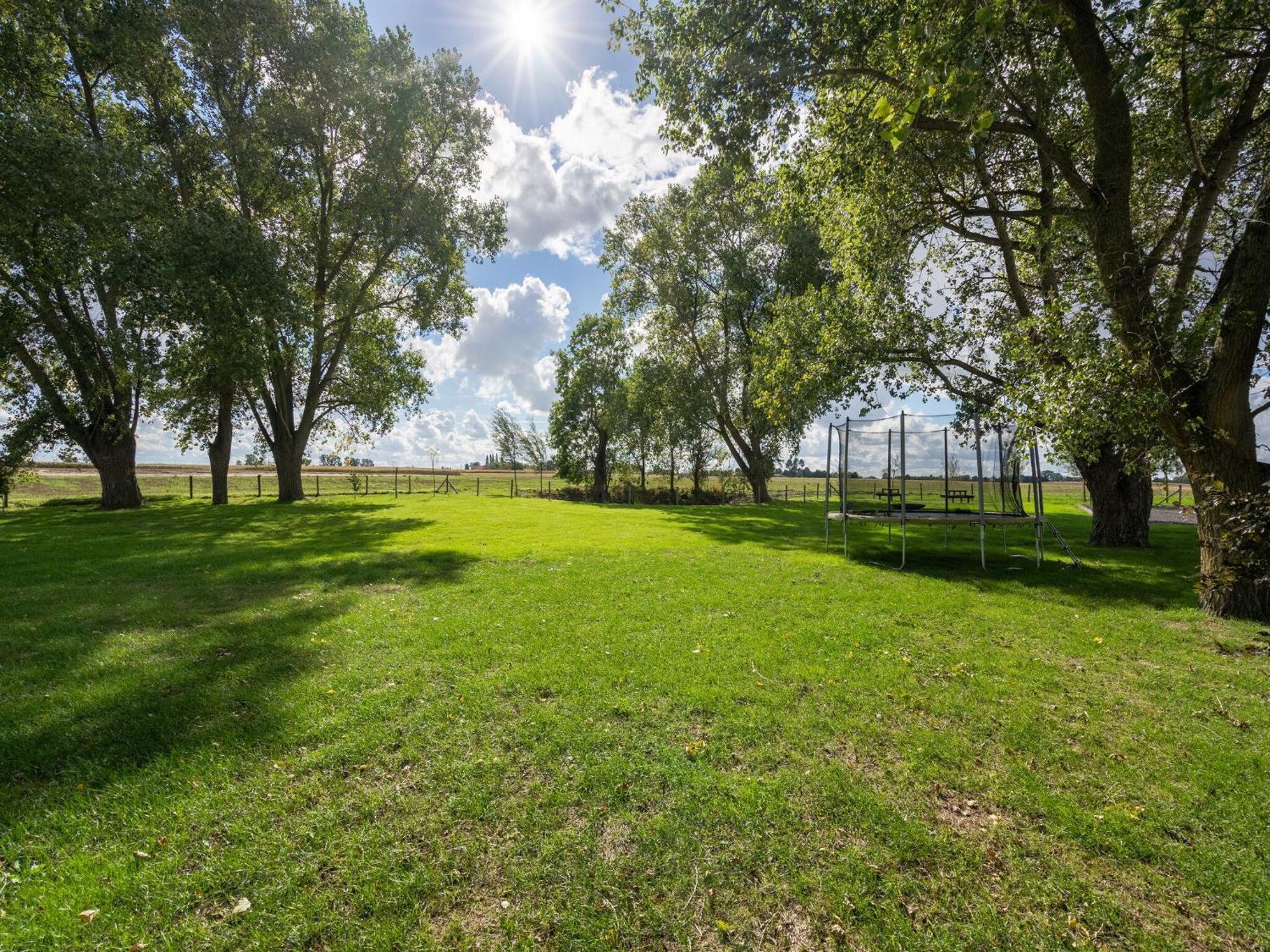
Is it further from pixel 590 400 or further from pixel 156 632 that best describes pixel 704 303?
pixel 156 632

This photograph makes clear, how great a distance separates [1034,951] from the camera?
7.17ft

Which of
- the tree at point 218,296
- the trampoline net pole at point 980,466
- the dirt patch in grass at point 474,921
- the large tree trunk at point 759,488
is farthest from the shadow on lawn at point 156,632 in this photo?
the large tree trunk at point 759,488

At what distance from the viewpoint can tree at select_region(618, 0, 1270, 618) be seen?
5.92 metres

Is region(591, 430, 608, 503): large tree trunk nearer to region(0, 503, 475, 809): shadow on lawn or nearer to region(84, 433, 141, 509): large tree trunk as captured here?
region(84, 433, 141, 509): large tree trunk

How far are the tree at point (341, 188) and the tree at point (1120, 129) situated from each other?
14413 millimetres

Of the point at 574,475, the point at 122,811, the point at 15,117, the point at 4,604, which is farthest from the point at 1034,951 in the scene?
the point at 574,475

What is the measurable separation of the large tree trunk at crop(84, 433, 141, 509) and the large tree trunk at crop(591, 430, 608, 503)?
23.9m

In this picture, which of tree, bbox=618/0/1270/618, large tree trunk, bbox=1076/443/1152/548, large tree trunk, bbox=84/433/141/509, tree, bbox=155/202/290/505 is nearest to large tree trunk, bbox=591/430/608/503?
tree, bbox=155/202/290/505

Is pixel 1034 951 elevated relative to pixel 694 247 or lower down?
lower down

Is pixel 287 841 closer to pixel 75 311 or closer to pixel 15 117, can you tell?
pixel 15 117

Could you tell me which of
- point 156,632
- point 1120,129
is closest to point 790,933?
point 156,632

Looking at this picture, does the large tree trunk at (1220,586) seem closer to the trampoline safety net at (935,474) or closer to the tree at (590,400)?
the trampoline safety net at (935,474)

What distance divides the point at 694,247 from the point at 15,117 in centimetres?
2302

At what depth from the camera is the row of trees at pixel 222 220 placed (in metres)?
13.6
